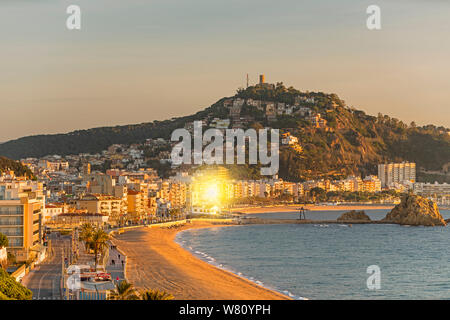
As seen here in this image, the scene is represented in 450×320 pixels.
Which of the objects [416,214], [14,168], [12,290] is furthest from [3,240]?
[416,214]

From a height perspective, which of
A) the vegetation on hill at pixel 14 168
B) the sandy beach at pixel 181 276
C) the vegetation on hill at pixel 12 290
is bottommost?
the sandy beach at pixel 181 276

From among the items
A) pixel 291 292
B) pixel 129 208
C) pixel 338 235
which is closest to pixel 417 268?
pixel 291 292

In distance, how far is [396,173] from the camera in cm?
11650

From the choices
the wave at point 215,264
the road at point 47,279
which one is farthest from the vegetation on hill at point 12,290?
the wave at point 215,264

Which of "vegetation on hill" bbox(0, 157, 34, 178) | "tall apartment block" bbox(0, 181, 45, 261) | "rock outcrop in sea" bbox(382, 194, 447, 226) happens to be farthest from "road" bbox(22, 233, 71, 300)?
"rock outcrop in sea" bbox(382, 194, 447, 226)

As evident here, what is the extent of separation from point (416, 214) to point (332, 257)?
26.0 metres

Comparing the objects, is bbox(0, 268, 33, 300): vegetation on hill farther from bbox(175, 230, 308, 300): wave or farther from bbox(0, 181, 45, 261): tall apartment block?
bbox(0, 181, 45, 261): tall apartment block

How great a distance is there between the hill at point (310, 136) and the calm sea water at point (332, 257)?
5629cm

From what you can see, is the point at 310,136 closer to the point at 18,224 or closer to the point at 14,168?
the point at 14,168

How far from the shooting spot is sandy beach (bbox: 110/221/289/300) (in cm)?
1806
